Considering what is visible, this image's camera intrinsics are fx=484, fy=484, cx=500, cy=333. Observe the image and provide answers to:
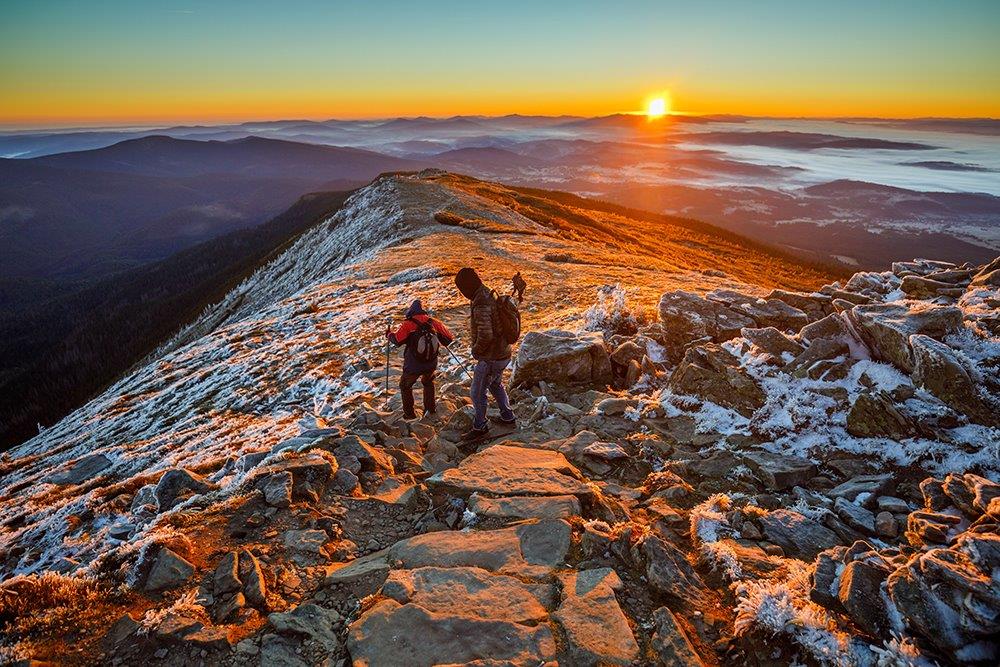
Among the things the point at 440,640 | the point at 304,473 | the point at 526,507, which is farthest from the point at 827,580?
the point at 304,473

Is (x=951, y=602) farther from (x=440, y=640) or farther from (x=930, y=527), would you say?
(x=440, y=640)

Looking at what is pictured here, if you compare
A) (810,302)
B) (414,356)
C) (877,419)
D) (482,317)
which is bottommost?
(877,419)

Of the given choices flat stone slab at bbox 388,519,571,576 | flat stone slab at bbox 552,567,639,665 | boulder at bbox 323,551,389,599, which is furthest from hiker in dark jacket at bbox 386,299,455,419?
flat stone slab at bbox 552,567,639,665

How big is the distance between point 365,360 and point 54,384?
13937cm

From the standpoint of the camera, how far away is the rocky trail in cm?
425

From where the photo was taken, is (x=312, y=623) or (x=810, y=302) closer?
(x=312, y=623)

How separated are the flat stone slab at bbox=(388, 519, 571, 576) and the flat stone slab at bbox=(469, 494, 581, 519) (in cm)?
19

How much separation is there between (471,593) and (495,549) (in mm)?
747

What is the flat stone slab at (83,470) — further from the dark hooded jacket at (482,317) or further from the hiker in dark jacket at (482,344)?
the dark hooded jacket at (482,317)

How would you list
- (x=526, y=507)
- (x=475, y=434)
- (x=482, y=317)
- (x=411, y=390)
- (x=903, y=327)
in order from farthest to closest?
(x=411, y=390)
(x=475, y=434)
(x=482, y=317)
(x=903, y=327)
(x=526, y=507)

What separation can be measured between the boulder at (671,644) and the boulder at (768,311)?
822 cm

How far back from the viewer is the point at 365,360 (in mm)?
14398

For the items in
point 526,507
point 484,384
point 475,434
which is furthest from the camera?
point 475,434

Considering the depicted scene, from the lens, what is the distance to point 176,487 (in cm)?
703
